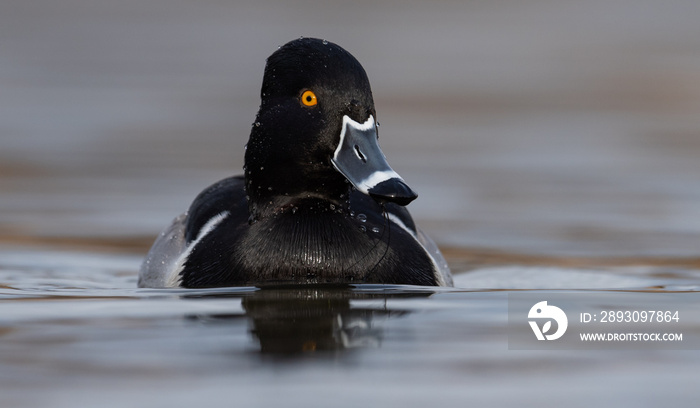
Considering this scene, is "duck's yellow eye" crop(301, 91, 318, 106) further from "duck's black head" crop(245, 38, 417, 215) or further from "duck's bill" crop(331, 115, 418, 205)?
"duck's bill" crop(331, 115, 418, 205)

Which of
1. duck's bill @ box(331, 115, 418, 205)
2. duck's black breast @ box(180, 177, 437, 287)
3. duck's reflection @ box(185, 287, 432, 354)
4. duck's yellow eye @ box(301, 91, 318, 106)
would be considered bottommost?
duck's reflection @ box(185, 287, 432, 354)

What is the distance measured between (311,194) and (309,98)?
20.3 inches

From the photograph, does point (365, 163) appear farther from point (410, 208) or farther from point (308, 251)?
point (410, 208)

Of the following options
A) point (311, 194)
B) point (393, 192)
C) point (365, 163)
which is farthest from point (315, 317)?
point (311, 194)

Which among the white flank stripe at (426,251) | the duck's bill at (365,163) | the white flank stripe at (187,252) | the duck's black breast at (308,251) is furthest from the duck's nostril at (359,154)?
the white flank stripe at (187,252)

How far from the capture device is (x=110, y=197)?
11156 mm

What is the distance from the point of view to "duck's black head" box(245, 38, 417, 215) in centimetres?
673

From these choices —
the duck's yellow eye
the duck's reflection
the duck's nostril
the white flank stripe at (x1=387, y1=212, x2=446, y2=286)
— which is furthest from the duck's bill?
the white flank stripe at (x1=387, y1=212, x2=446, y2=286)

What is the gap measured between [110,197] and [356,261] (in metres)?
4.88

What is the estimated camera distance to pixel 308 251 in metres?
6.73

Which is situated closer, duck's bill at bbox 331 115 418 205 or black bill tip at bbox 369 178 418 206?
black bill tip at bbox 369 178 418 206

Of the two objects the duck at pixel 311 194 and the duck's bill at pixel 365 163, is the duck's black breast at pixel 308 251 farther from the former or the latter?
the duck's bill at pixel 365 163

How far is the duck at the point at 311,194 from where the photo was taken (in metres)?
6.71

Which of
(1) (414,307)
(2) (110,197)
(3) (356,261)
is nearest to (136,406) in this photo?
(1) (414,307)
